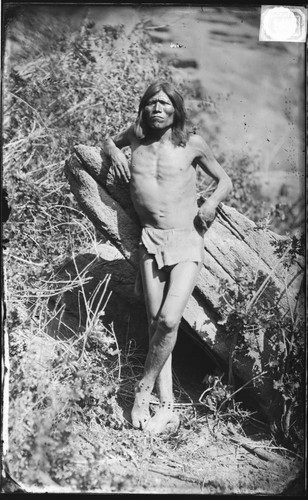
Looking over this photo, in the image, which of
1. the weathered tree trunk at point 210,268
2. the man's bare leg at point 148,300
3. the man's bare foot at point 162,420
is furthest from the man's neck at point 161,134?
the man's bare foot at point 162,420

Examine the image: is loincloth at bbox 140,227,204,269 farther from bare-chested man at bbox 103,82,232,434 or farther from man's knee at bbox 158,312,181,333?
man's knee at bbox 158,312,181,333

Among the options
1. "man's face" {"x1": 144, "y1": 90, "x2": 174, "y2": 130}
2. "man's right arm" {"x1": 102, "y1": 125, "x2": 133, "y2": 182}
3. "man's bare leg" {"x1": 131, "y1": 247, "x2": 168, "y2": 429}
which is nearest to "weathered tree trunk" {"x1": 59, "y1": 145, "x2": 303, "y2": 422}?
"man's right arm" {"x1": 102, "y1": 125, "x2": 133, "y2": 182}

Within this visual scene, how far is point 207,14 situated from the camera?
4.44m

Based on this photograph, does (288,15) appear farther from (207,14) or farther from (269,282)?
(269,282)

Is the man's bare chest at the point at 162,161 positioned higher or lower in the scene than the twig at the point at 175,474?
higher

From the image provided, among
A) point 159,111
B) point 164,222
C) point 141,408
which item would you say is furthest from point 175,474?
point 159,111

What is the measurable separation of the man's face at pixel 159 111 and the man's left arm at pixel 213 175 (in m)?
0.22

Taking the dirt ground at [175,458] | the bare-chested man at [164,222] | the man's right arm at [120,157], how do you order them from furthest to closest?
the man's right arm at [120,157]
the bare-chested man at [164,222]
the dirt ground at [175,458]

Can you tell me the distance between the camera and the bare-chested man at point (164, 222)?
4211 mm

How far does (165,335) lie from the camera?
419cm

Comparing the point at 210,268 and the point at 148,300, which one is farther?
the point at 210,268

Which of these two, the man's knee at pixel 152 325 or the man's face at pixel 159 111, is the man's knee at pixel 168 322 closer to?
the man's knee at pixel 152 325

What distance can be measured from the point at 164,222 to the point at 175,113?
2.21ft

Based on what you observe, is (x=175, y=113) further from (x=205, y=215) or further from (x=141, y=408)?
(x=141, y=408)
